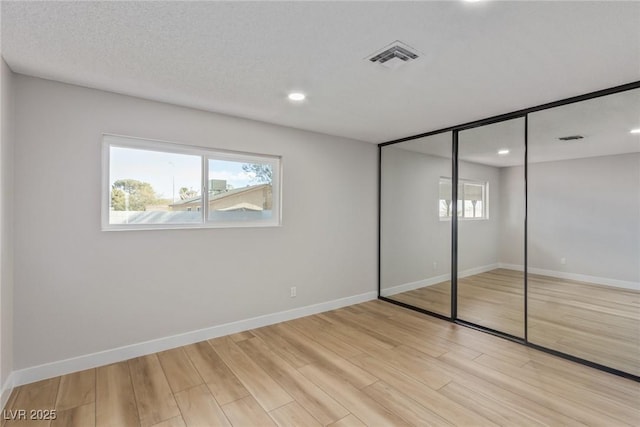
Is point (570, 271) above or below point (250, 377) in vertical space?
above

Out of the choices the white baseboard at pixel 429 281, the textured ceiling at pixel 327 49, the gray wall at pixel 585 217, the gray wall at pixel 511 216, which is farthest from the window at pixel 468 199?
the textured ceiling at pixel 327 49

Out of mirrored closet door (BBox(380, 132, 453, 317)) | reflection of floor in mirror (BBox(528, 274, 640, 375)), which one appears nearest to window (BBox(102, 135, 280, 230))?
mirrored closet door (BBox(380, 132, 453, 317))

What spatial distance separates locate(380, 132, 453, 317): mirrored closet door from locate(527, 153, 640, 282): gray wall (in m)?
1.02

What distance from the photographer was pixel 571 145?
387 cm

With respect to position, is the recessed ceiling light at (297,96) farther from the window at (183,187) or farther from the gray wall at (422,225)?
the gray wall at (422,225)

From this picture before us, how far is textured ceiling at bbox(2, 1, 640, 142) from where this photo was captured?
1549mm

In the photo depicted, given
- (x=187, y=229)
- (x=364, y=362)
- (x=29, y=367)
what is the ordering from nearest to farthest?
(x=29, y=367)
(x=364, y=362)
(x=187, y=229)

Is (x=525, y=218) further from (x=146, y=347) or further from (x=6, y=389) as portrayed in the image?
(x=6, y=389)

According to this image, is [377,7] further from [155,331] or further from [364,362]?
[155,331]

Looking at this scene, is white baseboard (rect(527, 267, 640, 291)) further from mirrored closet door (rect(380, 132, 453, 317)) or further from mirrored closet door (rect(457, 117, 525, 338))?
mirrored closet door (rect(380, 132, 453, 317))

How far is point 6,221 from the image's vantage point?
2.10 metres

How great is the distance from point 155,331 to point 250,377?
1.12m

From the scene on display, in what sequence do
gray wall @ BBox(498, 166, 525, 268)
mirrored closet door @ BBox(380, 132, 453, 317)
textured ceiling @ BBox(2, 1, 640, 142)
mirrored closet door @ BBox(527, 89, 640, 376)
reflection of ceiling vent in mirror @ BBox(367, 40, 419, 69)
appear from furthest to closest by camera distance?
mirrored closet door @ BBox(380, 132, 453, 317)
gray wall @ BBox(498, 166, 525, 268)
mirrored closet door @ BBox(527, 89, 640, 376)
reflection of ceiling vent in mirror @ BBox(367, 40, 419, 69)
textured ceiling @ BBox(2, 1, 640, 142)

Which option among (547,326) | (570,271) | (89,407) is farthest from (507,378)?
(89,407)
